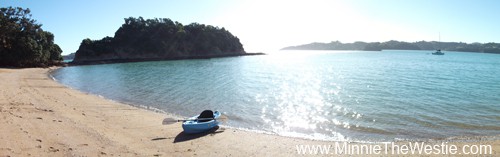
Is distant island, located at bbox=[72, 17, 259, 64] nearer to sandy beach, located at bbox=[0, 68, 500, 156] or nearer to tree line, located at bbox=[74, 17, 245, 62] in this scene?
tree line, located at bbox=[74, 17, 245, 62]

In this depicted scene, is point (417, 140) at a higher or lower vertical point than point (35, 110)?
lower

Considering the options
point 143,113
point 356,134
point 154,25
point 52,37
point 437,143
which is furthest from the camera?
point 154,25

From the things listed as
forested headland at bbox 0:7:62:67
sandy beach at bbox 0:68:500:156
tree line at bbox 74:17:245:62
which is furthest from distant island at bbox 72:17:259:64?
sandy beach at bbox 0:68:500:156

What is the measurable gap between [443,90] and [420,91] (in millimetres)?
2474

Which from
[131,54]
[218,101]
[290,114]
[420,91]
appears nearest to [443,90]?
[420,91]

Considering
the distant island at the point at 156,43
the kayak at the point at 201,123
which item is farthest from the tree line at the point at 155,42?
the kayak at the point at 201,123

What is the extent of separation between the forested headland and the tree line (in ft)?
176

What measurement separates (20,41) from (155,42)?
80405mm

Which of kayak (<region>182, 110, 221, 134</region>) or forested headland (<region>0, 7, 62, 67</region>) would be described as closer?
kayak (<region>182, 110, 221, 134</region>)

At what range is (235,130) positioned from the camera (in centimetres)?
1659

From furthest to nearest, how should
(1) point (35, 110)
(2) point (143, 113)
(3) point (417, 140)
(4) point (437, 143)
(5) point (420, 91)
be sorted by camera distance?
(5) point (420, 91) < (2) point (143, 113) < (1) point (35, 110) < (3) point (417, 140) < (4) point (437, 143)

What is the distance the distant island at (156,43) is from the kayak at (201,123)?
12506 centimetres

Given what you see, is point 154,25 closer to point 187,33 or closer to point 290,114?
point 187,33

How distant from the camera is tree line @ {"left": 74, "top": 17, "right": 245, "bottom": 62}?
136125 mm
